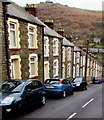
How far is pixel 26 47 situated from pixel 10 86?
8528 millimetres

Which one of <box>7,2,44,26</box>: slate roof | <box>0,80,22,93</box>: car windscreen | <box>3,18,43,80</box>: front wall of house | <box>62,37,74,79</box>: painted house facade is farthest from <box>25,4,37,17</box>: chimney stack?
<box>0,80,22,93</box>: car windscreen

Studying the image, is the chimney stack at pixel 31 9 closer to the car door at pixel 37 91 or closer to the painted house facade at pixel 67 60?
the painted house facade at pixel 67 60

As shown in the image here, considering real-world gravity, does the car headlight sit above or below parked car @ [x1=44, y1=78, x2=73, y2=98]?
above

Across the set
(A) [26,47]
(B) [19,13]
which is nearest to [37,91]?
(A) [26,47]

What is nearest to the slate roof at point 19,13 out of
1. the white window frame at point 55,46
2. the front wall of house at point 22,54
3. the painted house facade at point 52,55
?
the front wall of house at point 22,54

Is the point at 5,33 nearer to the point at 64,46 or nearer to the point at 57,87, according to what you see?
the point at 57,87

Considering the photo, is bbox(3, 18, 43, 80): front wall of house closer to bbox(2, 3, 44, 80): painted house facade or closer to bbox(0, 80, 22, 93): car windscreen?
bbox(2, 3, 44, 80): painted house facade

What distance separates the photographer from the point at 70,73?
1471 inches

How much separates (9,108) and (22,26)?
9.92 m

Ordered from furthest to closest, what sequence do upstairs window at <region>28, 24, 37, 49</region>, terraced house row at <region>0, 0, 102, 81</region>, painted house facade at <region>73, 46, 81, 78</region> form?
painted house facade at <region>73, 46, 81, 78</region>, upstairs window at <region>28, 24, 37, 49</region>, terraced house row at <region>0, 0, 102, 81</region>

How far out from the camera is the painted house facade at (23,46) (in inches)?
680

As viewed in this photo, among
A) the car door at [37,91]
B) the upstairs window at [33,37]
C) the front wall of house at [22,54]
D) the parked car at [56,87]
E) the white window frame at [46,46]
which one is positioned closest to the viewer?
the car door at [37,91]

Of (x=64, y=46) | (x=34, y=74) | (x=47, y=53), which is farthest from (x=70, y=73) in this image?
(x=34, y=74)

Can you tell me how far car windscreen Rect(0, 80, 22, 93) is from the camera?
11.1 metres
